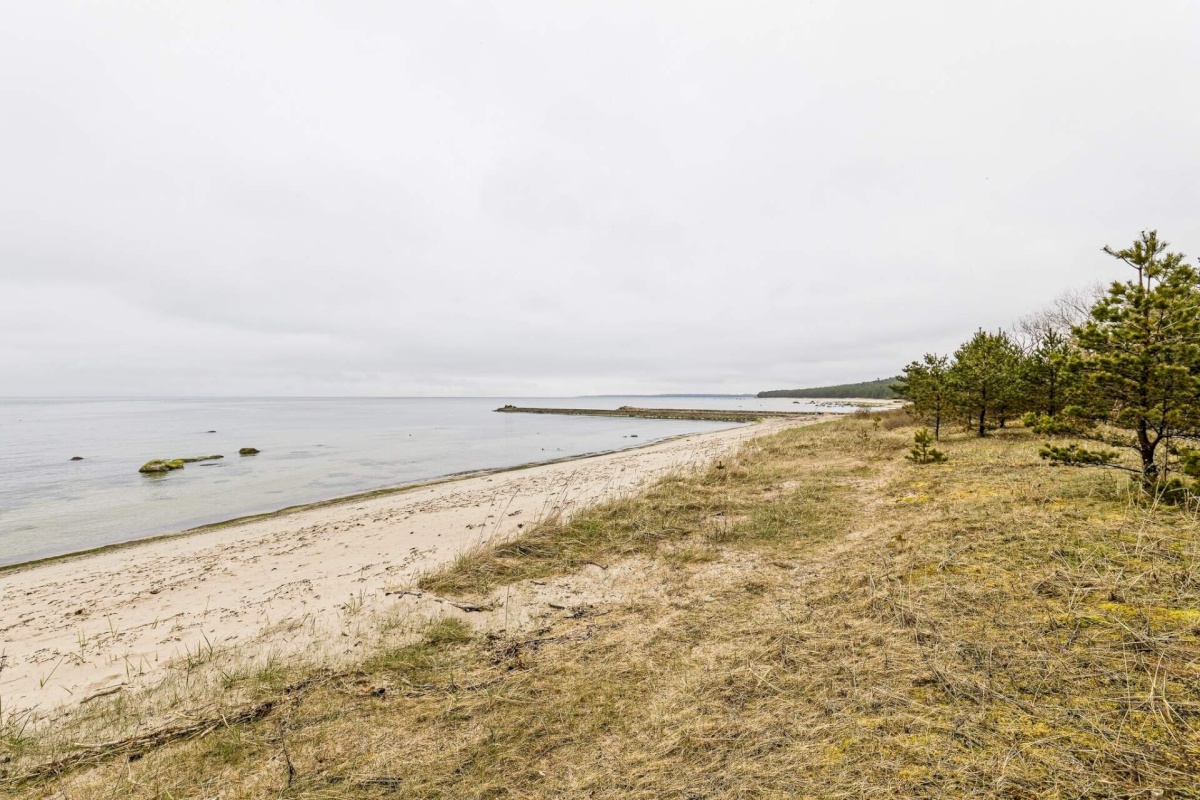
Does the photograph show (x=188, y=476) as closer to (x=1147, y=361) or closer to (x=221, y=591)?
(x=221, y=591)

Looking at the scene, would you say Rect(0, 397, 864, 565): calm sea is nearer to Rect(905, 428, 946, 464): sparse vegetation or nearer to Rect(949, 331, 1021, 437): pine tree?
Rect(905, 428, 946, 464): sparse vegetation

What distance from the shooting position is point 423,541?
39.6ft

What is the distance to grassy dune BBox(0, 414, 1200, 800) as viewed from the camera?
9.95 ft

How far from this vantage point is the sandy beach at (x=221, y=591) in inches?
259

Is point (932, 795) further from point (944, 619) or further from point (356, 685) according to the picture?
point (356, 685)

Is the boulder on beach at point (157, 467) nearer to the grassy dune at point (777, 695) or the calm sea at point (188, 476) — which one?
the calm sea at point (188, 476)

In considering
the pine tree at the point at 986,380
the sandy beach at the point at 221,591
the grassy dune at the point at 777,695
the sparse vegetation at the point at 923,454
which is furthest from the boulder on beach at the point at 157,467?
the pine tree at the point at 986,380

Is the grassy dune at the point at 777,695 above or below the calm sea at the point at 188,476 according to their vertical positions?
above

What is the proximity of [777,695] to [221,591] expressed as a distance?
446 inches

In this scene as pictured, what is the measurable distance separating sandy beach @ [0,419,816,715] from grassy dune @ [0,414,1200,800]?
1.54 m

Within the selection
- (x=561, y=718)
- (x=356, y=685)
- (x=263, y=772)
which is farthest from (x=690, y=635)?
(x=263, y=772)

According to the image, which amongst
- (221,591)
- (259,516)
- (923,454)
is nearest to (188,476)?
(259,516)

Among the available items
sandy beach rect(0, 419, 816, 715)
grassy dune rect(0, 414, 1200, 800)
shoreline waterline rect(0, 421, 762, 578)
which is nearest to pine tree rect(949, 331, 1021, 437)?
grassy dune rect(0, 414, 1200, 800)

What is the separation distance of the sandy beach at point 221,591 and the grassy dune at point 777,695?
5.06ft
